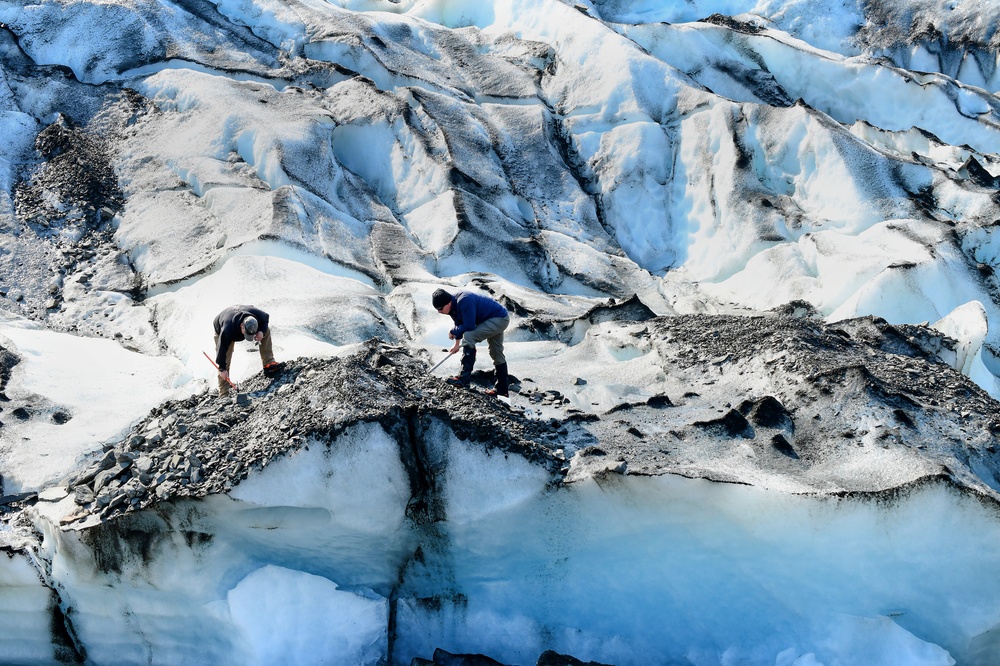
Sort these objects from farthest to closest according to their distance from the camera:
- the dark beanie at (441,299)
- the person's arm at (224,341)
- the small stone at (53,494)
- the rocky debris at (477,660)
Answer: the person's arm at (224,341)
the dark beanie at (441,299)
the small stone at (53,494)
the rocky debris at (477,660)

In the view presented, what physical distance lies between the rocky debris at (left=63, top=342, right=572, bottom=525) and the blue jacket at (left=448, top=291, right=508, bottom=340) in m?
0.75

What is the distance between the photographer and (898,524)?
8055 millimetres

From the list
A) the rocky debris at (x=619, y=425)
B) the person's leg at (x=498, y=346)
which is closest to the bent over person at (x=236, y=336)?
Result: the rocky debris at (x=619, y=425)

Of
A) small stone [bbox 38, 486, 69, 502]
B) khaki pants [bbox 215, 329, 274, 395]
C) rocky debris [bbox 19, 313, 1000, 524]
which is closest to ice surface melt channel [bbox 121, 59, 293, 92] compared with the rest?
khaki pants [bbox 215, 329, 274, 395]

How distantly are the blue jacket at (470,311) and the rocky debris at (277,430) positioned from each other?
749 millimetres

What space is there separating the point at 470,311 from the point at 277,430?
250cm

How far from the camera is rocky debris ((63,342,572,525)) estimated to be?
848cm

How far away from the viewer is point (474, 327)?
32.9ft

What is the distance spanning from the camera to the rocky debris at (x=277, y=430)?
27.8 ft

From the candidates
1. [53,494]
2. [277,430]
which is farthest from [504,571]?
[53,494]

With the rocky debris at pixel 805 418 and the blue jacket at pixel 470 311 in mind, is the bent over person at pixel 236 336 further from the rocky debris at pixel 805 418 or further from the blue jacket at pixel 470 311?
Answer: the rocky debris at pixel 805 418

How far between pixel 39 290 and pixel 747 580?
41.9 feet

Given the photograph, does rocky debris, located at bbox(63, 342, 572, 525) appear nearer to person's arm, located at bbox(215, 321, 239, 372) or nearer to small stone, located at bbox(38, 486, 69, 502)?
small stone, located at bbox(38, 486, 69, 502)

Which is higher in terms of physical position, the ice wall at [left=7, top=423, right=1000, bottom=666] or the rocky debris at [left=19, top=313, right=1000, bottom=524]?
the rocky debris at [left=19, top=313, right=1000, bottom=524]
